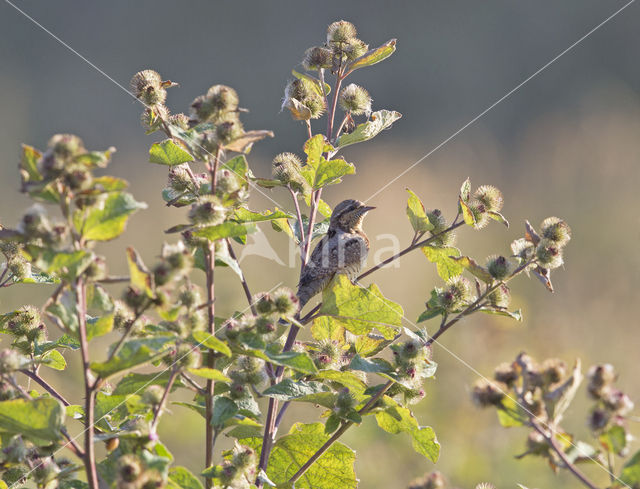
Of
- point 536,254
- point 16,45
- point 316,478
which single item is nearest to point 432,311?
point 536,254

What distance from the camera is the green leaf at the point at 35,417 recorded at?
136 cm

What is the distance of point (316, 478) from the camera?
6.47 ft

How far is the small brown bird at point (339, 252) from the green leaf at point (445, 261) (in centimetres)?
47

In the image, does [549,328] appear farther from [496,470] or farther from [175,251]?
[175,251]

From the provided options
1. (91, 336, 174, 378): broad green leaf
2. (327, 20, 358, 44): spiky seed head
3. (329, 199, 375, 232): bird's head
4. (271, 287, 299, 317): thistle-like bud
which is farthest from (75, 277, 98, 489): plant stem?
(329, 199, 375, 232): bird's head

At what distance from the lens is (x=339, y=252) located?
9.51 feet

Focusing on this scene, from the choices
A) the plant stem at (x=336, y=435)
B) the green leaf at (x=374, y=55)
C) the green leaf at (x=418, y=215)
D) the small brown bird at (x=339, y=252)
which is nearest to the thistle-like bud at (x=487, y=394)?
the plant stem at (x=336, y=435)

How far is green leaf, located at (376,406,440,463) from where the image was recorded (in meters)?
1.84

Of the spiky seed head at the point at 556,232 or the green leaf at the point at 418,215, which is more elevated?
the green leaf at the point at 418,215

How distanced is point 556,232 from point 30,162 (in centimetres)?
137

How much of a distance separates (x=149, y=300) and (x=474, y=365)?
3944 millimetres

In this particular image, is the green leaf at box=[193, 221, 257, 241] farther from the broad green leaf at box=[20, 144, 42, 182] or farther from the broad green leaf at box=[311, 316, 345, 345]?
the broad green leaf at box=[311, 316, 345, 345]

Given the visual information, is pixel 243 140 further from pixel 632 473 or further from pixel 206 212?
pixel 632 473

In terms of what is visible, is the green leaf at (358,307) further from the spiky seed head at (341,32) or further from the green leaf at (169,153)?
the spiky seed head at (341,32)
